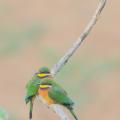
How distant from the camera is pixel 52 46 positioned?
7.42 m

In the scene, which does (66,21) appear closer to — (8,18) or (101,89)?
(8,18)

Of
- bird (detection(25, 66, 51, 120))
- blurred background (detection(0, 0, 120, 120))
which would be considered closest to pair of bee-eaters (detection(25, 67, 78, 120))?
bird (detection(25, 66, 51, 120))

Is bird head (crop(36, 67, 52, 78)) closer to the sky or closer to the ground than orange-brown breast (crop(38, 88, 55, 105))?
closer to the sky

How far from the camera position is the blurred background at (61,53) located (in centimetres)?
633

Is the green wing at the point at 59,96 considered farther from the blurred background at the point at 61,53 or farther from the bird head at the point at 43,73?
the blurred background at the point at 61,53

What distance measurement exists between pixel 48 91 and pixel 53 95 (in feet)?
0.05

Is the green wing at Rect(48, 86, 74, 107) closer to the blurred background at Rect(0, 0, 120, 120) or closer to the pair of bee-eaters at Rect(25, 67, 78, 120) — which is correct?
the pair of bee-eaters at Rect(25, 67, 78, 120)

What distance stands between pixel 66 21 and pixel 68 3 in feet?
1.85

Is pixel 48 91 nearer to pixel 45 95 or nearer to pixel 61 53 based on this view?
pixel 45 95

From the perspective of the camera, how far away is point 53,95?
141 centimetres

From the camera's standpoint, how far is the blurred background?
6.33m

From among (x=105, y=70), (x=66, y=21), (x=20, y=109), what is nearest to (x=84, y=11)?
(x=66, y=21)

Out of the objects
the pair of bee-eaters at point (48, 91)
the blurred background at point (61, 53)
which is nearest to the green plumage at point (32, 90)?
the pair of bee-eaters at point (48, 91)

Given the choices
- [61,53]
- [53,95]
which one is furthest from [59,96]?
[61,53]
